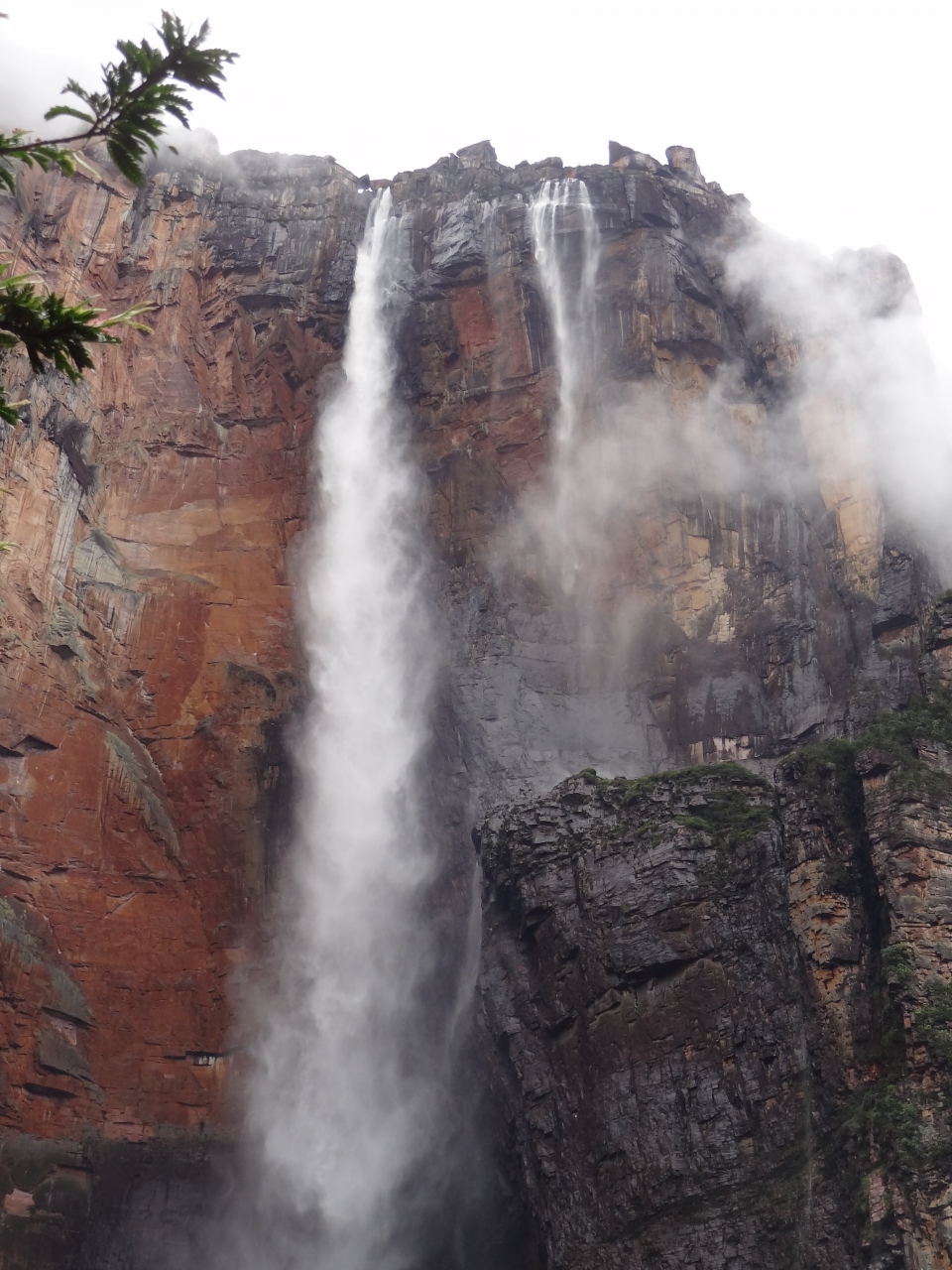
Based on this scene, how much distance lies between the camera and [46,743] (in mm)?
38906

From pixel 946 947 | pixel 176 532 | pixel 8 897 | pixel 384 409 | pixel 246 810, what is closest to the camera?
pixel 946 947

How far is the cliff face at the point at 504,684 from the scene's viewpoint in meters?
32.6

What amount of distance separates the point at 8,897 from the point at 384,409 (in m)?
21.6

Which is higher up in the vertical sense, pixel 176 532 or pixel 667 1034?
pixel 176 532

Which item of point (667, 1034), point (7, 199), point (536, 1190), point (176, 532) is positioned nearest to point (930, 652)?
point (667, 1034)

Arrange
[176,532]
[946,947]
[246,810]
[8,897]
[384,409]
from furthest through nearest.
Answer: [384,409] < [176,532] < [246,810] < [8,897] < [946,947]

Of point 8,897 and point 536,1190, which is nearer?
point 536,1190

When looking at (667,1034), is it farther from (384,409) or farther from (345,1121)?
(384,409)

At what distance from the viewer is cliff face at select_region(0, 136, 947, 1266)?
32562 mm

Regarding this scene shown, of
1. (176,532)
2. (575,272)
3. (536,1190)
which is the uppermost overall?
(575,272)

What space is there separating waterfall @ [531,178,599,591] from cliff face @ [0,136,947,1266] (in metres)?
0.53

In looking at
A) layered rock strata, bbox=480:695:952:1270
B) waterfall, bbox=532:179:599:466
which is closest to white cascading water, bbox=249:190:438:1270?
layered rock strata, bbox=480:695:952:1270

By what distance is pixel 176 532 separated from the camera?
148 ft

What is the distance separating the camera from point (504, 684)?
Result: 43.8 m
